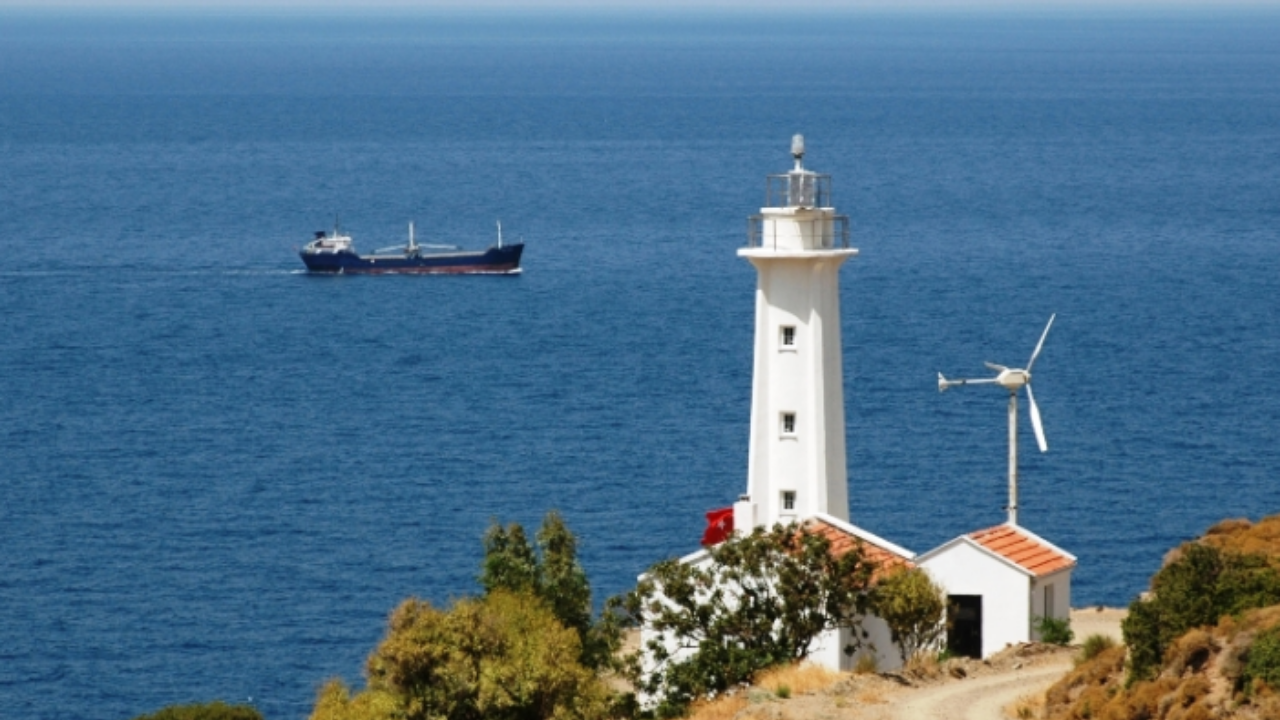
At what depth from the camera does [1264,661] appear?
27859 millimetres

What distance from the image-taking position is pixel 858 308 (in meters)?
127

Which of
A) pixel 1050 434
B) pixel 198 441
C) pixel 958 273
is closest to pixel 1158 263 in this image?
pixel 958 273

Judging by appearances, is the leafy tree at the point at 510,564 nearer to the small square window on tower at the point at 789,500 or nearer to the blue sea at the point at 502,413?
the small square window on tower at the point at 789,500

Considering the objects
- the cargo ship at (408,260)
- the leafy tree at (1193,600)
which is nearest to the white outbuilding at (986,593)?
the leafy tree at (1193,600)

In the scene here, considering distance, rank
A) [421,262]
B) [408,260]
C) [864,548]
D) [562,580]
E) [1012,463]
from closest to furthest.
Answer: [562,580], [864,548], [1012,463], [408,260], [421,262]

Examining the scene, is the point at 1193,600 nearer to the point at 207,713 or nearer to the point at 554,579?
the point at 554,579

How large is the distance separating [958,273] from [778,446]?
101m

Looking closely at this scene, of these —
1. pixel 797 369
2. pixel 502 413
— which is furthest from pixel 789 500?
pixel 502 413

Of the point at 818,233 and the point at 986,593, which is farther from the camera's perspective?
the point at 818,233

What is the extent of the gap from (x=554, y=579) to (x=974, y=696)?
867 centimetres

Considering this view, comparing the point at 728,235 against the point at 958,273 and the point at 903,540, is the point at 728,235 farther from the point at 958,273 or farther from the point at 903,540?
the point at 903,540

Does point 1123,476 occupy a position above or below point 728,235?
below

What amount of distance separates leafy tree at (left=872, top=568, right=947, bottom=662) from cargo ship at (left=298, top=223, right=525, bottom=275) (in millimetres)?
117398

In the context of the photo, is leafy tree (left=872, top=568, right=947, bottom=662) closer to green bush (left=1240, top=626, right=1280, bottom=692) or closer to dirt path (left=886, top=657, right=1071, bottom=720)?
dirt path (left=886, top=657, right=1071, bottom=720)
